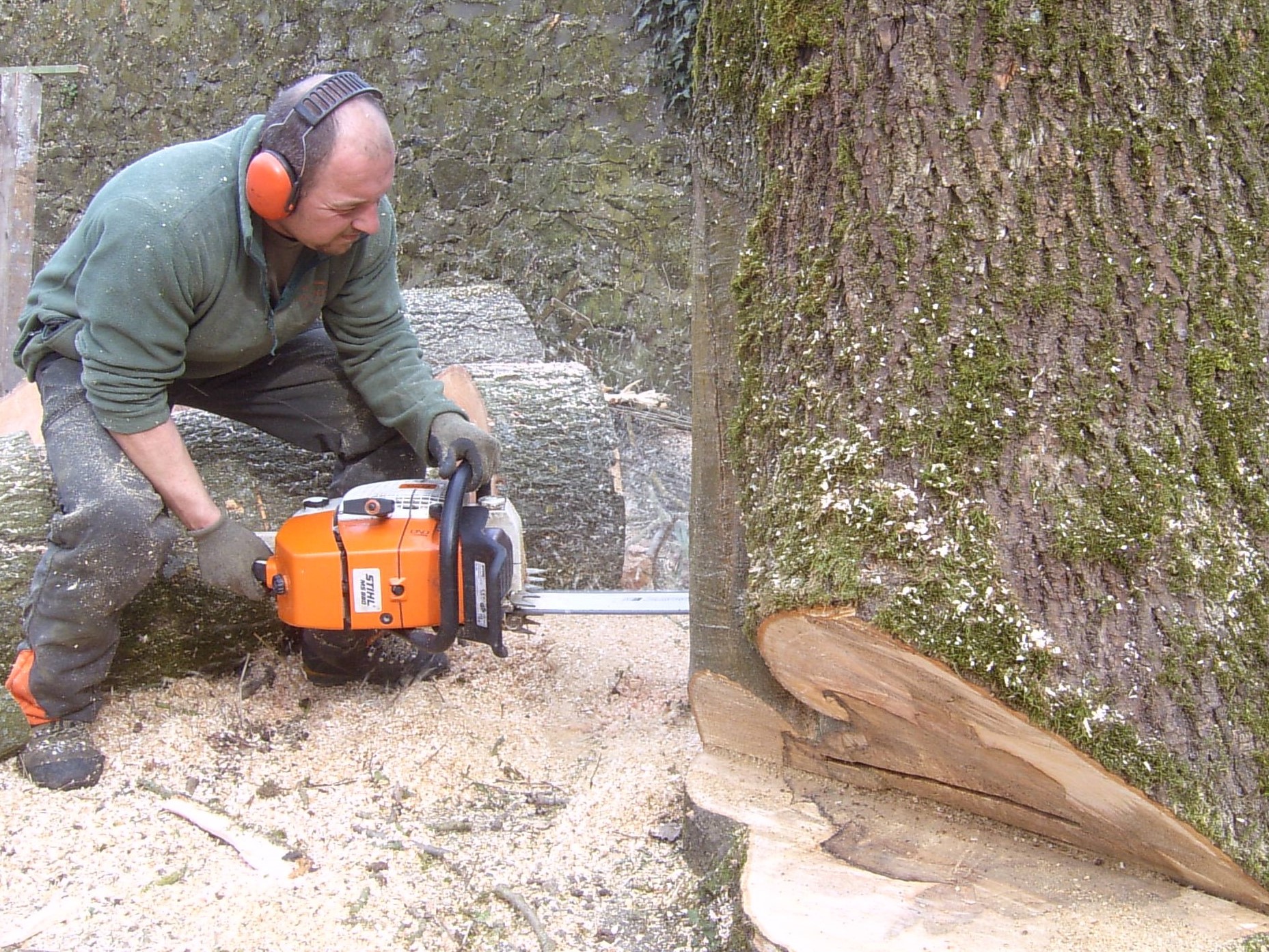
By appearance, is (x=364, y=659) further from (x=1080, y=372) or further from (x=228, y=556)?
(x=1080, y=372)

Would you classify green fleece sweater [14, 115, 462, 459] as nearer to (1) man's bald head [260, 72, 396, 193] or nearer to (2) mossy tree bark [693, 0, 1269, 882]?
(1) man's bald head [260, 72, 396, 193]

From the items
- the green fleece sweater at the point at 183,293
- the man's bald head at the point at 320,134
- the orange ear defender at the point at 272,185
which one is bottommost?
the green fleece sweater at the point at 183,293

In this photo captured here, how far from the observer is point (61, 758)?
2.30m

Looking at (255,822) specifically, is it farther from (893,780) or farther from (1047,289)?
(1047,289)

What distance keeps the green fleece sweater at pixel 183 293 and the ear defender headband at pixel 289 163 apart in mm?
133

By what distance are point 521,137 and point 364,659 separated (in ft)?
15.0

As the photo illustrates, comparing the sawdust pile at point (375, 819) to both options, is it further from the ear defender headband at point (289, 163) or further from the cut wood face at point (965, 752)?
the ear defender headband at point (289, 163)

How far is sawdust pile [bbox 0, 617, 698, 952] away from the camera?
1.86 m

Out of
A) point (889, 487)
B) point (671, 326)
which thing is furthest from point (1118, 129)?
point (671, 326)

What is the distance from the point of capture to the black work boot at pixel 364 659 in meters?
2.66

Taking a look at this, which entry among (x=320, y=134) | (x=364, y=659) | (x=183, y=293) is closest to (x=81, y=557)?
(x=183, y=293)

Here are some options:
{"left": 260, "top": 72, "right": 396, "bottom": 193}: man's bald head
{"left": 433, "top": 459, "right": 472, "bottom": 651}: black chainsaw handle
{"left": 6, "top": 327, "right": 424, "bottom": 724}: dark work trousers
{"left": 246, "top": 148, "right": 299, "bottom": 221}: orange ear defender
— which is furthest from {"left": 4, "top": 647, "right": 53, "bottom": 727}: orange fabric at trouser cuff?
{"left": 260, "top": 72, "right": 396, "bottom": 193}: man's bald head

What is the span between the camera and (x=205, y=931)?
71.3 inches

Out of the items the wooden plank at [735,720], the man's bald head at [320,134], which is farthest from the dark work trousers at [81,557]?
the wooden plank at [735,720]
